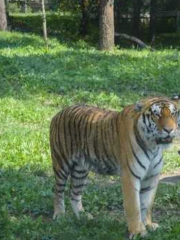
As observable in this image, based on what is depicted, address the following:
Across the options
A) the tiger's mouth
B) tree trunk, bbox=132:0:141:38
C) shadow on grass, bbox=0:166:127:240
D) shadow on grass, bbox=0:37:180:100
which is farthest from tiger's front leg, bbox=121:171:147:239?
tree trunk, bbox=132:0:141:38

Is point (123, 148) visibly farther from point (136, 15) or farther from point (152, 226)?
point (136, 15)

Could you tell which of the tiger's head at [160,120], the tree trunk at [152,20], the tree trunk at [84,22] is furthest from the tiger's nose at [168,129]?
the tree trunk at [84,22]

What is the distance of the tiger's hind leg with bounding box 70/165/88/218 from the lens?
652 cm

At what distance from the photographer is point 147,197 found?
5.82 m

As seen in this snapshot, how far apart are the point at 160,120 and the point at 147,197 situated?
0.83 metres

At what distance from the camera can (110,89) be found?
A: 1418 centimetres

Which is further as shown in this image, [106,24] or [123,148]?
[106,24]

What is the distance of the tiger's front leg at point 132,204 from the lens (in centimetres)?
555

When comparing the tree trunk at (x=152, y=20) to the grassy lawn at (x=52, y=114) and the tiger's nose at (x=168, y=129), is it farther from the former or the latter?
the tiger's nose at (x=168, y=129)

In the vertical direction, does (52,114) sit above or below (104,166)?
below

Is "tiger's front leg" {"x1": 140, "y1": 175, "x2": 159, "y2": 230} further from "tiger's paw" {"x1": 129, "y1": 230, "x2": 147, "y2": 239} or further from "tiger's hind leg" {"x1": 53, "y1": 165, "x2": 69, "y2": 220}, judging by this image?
"tiger's hind leg" {"x1": 53, "y1": 165, "x2": 69, "y2": 220}

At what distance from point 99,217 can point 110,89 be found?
8090 millimetres

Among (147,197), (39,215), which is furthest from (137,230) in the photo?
(39,215)

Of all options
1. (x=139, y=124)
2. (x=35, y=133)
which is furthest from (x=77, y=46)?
(x=139, y=124)
